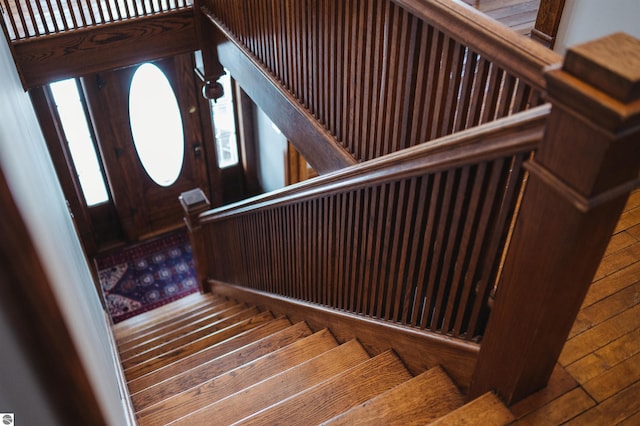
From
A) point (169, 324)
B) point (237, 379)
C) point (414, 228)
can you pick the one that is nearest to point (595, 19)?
point (414, 228)

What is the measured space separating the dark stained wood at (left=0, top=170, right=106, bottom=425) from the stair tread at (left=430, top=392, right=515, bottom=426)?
1.17m

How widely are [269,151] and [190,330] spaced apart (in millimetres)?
2546

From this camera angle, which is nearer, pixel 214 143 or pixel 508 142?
pixel 508 142

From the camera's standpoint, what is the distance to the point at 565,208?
119 centimetres

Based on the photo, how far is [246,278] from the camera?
409 cm

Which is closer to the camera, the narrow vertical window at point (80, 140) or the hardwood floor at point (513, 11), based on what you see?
the hardwood floor at point (513, 11)

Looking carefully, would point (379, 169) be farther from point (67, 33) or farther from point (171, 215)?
point (171, 215)

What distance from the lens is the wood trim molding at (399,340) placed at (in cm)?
177

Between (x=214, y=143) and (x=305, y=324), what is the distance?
358 centimetres

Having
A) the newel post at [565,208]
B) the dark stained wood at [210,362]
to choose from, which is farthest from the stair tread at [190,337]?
the newel post at [565,208]

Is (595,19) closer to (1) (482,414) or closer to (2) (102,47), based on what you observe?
(1) (482,414)

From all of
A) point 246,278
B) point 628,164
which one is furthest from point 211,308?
point 628,164

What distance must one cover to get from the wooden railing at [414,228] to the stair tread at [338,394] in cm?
19

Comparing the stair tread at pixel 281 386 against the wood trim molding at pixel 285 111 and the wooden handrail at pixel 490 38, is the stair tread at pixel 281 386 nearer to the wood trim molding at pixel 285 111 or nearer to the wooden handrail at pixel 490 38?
the wood trim molding at pixel 285 111
